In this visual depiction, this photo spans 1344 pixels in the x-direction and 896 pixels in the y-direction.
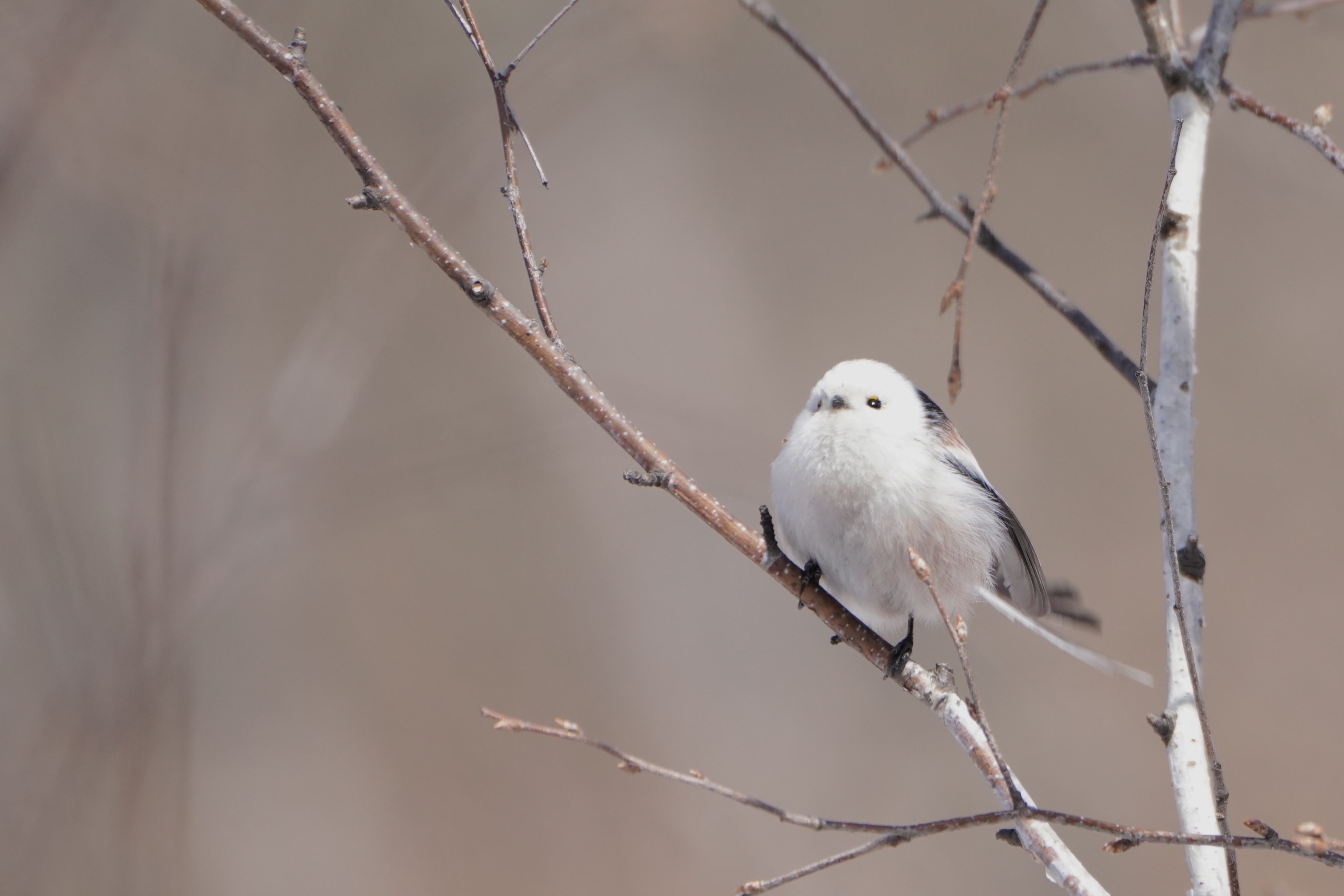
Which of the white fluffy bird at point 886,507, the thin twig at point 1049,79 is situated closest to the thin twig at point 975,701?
the white fluffy bird at point 886,507

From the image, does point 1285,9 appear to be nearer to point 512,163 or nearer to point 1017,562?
point 1017,562

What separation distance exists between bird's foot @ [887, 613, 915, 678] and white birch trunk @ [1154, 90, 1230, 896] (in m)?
0.18

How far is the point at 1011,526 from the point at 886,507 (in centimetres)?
16

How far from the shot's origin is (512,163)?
0.56 metres

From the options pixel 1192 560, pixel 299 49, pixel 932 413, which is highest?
pixel 932 413

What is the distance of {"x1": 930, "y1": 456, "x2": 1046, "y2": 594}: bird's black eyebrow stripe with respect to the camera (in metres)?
0.84

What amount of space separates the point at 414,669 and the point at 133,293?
99cm

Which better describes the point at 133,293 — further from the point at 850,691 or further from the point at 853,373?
the point at 850,691

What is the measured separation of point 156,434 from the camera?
47.4 inches

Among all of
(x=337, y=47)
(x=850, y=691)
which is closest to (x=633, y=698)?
(x=850, y=691)

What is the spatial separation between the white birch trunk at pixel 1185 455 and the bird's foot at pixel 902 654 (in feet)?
0.58

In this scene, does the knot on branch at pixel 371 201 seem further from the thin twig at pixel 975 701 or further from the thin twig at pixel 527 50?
the thin twig at pixel 975 701

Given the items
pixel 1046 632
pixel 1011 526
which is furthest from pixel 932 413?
pixel 1046 632

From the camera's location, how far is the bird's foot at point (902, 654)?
634mm
